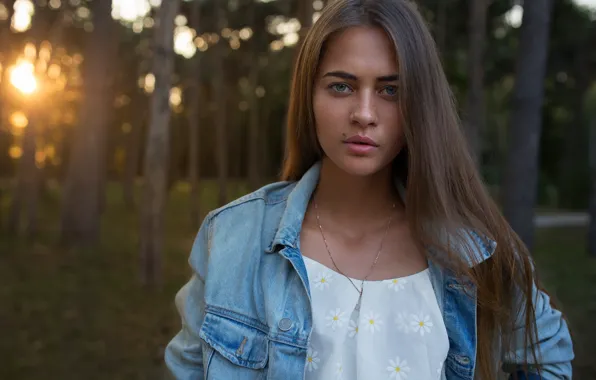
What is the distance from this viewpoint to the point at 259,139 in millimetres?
31641

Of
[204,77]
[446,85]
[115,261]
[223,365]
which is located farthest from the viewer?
[204,77]

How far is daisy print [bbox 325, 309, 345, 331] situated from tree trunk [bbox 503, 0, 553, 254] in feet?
23.0

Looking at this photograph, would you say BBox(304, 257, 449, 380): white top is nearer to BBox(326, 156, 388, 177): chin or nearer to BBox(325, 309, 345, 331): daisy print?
BBox(325, 309, 345, 331): daisy print

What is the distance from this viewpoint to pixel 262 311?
5.85ft

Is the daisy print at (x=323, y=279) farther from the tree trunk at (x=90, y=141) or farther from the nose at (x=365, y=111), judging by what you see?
the tree trunk at (x=90, y=141)

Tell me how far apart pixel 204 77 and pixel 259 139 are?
1040 cm

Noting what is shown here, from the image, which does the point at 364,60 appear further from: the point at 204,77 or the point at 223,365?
the point at 204,77

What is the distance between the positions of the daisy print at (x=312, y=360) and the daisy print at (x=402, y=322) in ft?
0.83

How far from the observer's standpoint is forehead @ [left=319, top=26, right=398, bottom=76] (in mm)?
1738

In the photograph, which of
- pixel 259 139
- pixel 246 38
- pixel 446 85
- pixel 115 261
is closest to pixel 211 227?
pixel 446 85

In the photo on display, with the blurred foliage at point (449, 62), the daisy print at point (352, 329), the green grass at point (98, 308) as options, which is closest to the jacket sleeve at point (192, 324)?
the daisy print at point (352, 329)

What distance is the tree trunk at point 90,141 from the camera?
12.1 meters

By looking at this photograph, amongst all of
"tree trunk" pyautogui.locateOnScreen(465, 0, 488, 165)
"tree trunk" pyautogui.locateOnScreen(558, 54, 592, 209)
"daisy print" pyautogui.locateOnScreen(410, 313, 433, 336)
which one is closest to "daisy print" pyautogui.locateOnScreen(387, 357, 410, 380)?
"daisy print" pyautogui.locateOnScreen(410, 313, 433, 336)

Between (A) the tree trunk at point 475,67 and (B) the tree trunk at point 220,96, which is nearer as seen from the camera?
(A) the tree trunk at point 475,67
